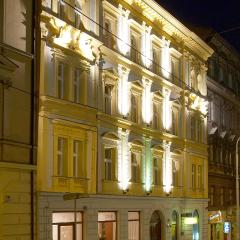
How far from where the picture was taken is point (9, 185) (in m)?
24.9

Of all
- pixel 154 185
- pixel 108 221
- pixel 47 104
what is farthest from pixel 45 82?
pixel 154 185

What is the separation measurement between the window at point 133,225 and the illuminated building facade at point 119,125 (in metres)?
0.05

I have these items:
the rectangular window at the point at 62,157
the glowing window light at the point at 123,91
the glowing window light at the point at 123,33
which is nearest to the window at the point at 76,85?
the rectangular window at the point at 62,157

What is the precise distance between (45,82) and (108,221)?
28.0ft

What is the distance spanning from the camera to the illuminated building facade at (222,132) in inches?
1925

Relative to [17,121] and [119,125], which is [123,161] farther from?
[17,121]

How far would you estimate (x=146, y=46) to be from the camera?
1484 inches

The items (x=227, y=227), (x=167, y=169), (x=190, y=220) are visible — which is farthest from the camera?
(x=227, y=227)

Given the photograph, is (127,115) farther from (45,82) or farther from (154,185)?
(45,82)

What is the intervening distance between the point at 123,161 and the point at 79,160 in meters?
4.13

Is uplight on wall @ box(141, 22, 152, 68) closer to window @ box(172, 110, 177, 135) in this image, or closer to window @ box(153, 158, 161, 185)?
window @ box(172, 110, 177, 135)

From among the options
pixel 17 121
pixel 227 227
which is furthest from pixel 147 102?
pixel 227 227

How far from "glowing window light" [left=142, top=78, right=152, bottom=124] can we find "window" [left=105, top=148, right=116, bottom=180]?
13.5 ft

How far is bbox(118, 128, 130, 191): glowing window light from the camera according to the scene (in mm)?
33500
